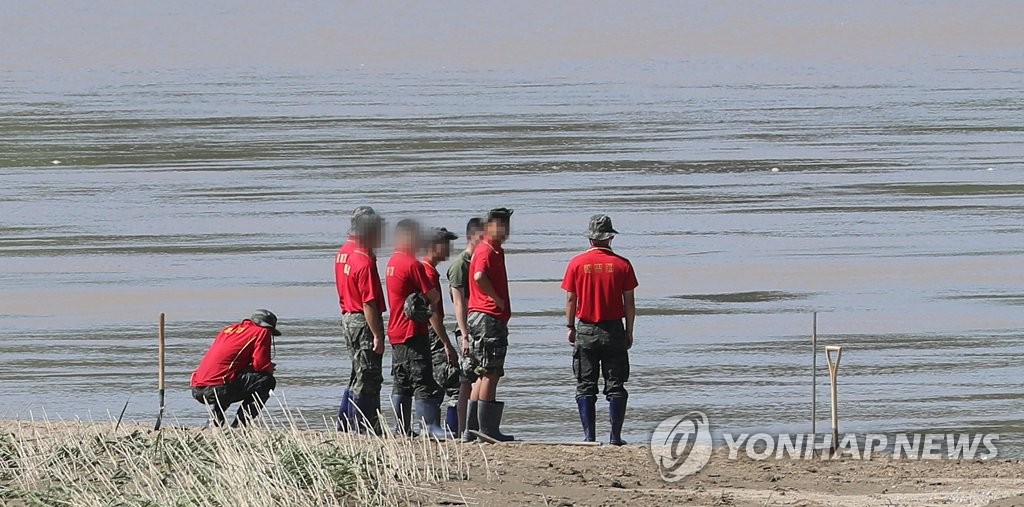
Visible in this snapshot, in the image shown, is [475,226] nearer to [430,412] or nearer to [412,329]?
[412,329]

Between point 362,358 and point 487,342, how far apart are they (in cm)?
74

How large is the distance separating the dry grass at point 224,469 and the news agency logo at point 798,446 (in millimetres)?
1241

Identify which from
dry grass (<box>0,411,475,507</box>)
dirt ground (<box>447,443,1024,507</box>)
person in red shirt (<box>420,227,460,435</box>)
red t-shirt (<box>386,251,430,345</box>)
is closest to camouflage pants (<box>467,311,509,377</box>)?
person in red shirt (<box>420,227,460,435</box>)

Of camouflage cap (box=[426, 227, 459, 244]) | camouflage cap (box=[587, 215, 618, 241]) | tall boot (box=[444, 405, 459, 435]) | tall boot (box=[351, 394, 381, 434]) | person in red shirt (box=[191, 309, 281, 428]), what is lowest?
tall boot (box=[444, 405, 459, 435])

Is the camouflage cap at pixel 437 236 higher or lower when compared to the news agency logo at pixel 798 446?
higher

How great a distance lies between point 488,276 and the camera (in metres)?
10.7

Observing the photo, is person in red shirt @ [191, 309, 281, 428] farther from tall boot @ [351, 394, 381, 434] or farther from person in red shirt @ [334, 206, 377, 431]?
tall boot @ [351, 394, 381, 434]

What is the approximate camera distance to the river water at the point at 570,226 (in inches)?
518

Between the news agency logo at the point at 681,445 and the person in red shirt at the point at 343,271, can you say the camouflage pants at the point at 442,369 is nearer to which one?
the person in red shirt at the point at 343,271

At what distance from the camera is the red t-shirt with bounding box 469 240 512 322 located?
10719mm

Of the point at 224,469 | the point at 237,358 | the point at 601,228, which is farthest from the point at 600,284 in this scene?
the point at 224,469

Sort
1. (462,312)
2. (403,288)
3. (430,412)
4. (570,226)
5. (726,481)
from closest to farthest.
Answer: (726,481) → (403,288) → (430,412) → (462,312) → (570,226)

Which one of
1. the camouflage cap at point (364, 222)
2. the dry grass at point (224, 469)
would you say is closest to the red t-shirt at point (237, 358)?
the camouflage cap at point (364, 222)

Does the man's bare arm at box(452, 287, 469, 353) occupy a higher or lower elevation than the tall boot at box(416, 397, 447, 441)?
higher
